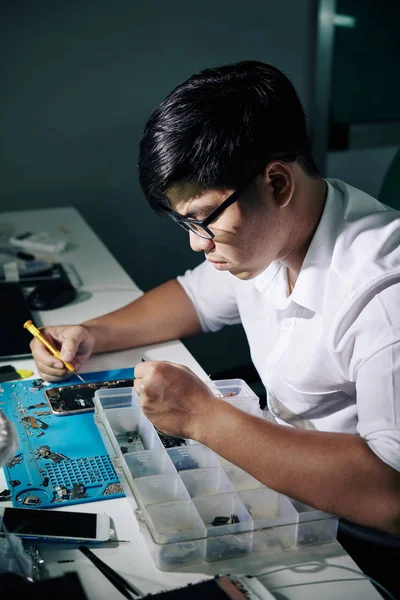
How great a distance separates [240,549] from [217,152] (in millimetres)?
559

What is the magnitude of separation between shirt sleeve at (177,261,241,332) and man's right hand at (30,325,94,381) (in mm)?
278

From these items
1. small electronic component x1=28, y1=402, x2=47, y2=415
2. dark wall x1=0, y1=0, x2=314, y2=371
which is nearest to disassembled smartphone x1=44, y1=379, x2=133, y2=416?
small electronic component x1=28, y1=402, x2=47, y2=415

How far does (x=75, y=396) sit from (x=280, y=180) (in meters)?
0.57

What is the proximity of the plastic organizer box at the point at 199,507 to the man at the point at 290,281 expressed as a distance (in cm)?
4

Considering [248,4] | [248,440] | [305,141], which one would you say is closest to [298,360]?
[248,440]

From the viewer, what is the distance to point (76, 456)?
3.77 feet

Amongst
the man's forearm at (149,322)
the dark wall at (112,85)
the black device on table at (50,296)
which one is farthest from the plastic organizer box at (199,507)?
the dark wall at (112,85)

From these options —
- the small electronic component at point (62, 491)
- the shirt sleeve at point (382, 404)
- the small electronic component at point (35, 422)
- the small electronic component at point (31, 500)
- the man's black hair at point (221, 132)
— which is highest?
the man's black hair at point (221, 132)

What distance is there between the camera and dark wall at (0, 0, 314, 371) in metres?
2.54

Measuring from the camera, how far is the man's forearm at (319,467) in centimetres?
95

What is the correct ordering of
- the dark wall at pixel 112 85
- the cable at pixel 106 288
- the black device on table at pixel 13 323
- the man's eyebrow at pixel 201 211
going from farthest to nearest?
the dark wall at pixel 112 85, the cable at pixel 106 288, the black device on table at pixel 13 323, the man's eyebrow at pixel 201 211

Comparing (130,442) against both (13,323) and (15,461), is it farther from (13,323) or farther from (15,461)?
(13,323)

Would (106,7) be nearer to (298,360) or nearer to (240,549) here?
(298,360)

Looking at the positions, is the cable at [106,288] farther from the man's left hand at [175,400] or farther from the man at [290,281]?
the man's left hand at [175,400]
